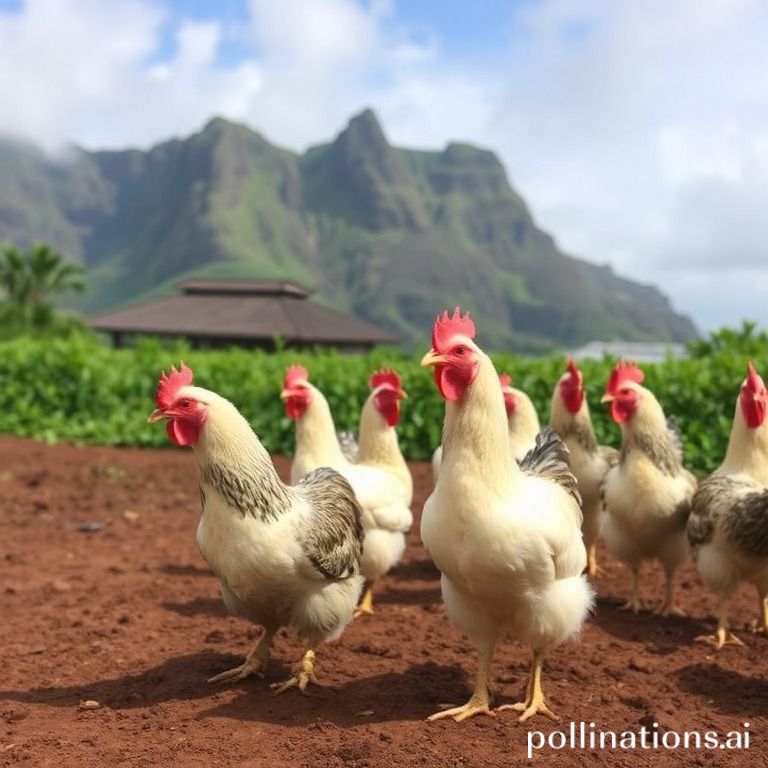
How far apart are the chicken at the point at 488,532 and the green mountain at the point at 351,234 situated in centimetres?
10878

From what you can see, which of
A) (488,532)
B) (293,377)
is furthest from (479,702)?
(293,377)

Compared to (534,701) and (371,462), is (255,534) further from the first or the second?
(371,462)

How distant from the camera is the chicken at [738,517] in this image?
453 cm

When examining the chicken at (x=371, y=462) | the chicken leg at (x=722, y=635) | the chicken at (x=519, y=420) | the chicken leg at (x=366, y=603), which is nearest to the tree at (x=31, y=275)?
the chicken at (x=371, y=462)

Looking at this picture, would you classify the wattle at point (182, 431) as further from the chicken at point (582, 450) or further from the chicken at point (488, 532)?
the chicken at point (582, 450)

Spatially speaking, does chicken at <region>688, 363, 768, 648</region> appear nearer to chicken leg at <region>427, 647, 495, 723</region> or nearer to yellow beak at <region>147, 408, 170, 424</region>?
chicken leg at <region>427, 647, 495, 723</region>

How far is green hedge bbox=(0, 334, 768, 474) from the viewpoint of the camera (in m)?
9.57

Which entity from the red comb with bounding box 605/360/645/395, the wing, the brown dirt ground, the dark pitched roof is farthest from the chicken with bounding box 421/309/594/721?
the dark pitched roof

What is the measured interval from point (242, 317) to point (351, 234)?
13678 cm

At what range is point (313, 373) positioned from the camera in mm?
Result: 11883

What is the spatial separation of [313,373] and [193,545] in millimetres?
5019

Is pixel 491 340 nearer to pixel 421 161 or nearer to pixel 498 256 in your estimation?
pixel 498 256

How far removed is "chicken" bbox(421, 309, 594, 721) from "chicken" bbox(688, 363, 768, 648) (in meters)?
1.51

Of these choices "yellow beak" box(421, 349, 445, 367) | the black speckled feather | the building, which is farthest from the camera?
the building
